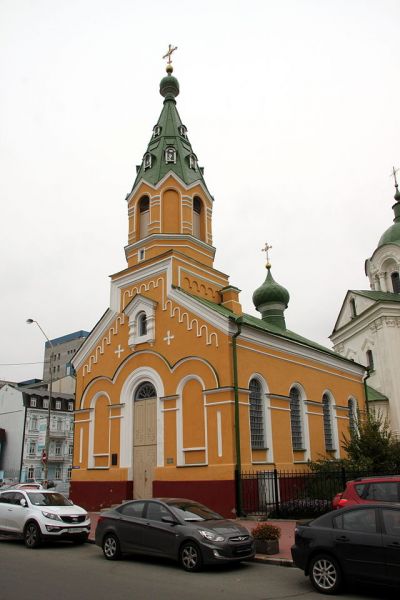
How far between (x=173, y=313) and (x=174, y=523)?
10.9 m

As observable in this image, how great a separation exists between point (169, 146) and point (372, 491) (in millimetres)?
19204

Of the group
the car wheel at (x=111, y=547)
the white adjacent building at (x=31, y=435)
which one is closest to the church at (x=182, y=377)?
the car wheel at (x=111, y=547)

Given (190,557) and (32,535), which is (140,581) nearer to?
(190,557)

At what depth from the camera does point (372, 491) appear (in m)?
11.3

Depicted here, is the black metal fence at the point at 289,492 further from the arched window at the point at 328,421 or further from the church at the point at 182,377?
the arched window at the point at 328,421

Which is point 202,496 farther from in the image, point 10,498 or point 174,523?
point 174,523

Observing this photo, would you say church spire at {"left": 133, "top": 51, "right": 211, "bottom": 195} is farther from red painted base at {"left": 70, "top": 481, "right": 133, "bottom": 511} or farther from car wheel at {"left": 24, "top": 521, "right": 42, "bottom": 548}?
car wheel at {"left": 24, "top": 521, "right": 42, "bottom": 548}

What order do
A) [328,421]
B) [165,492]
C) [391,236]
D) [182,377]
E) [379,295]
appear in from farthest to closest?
1. [391,236]
2. [379,295]
3. [328,421]
4. [182,377]
5. [165,492]

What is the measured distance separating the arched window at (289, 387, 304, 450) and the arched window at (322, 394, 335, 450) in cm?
250

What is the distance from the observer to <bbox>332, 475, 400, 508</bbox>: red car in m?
11.1

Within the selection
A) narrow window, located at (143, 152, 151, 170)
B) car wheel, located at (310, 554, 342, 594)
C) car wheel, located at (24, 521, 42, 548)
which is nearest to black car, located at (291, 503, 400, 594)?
car wheel, located at (310, 554, 342, 594)

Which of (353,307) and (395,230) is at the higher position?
(395,230)

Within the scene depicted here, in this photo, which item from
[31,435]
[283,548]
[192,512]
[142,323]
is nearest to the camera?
[192,512]

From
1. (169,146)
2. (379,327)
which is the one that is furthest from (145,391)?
(379,327)
